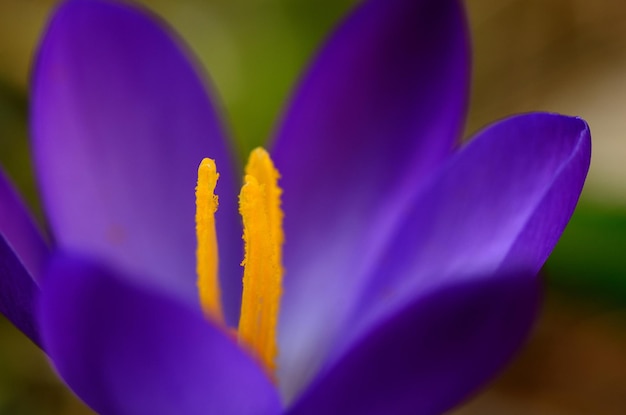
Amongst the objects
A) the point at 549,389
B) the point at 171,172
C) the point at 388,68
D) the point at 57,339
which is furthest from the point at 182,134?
the point at 549,389

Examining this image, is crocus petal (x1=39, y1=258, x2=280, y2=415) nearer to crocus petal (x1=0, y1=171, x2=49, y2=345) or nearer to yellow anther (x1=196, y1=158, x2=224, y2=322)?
crocus petal (x1=0, y1=171, x2=49, y2=345)

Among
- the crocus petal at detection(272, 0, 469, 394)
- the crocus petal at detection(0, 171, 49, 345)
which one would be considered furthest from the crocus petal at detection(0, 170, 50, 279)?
the crocus petal at detection(272, 0, 469, 394)

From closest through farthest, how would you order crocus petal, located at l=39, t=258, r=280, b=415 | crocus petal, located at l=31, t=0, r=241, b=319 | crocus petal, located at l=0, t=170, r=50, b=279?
crocus petal, located at l=39, t=258, r=280, b=415 < crocus petal, located at l=0, t=170, r=50, b=279 < crocus petal, located at l=31, t=0, r=241, b=319

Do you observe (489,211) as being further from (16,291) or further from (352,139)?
(16,291)

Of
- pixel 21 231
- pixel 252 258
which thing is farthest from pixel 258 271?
pixel 21 231

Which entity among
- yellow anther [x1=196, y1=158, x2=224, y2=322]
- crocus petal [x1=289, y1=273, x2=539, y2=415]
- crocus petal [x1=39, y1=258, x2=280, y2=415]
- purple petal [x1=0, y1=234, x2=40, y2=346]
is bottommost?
crocus petal [x1=289, y1=273, x2=539, y2=415]

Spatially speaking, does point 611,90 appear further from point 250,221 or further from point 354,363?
point 354,363
